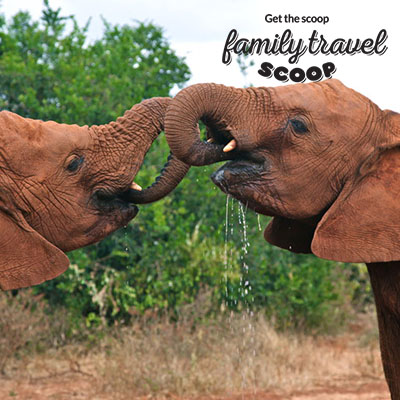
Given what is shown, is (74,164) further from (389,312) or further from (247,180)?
(389,312)

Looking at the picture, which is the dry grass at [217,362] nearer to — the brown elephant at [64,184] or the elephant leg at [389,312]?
the brown elephant at [64,184]

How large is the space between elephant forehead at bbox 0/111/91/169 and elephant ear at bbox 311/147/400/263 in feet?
5.76

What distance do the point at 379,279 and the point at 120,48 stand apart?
25.5 ft

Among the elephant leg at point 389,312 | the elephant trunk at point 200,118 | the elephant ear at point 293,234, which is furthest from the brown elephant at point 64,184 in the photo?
the elephant leg at point 389,312

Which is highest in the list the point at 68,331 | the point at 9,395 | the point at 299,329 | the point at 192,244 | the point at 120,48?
the point at 120,48

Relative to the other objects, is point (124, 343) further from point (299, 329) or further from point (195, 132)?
point (195, 132)

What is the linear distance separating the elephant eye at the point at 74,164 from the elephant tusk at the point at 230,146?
1.26m

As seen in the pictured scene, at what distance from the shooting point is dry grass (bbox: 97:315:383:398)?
885cm

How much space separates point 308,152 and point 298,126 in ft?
0.47

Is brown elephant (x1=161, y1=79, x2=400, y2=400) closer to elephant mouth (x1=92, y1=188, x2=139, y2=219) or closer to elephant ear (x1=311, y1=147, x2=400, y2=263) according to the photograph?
elephant ear (x1=311, y1=147, x2=400, y2=263)

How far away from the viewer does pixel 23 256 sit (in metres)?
4.79

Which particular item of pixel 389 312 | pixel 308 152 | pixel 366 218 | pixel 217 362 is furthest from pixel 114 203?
pixel 217 362

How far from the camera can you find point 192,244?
9.95m

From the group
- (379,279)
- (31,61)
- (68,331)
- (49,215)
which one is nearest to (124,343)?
(68,331)
